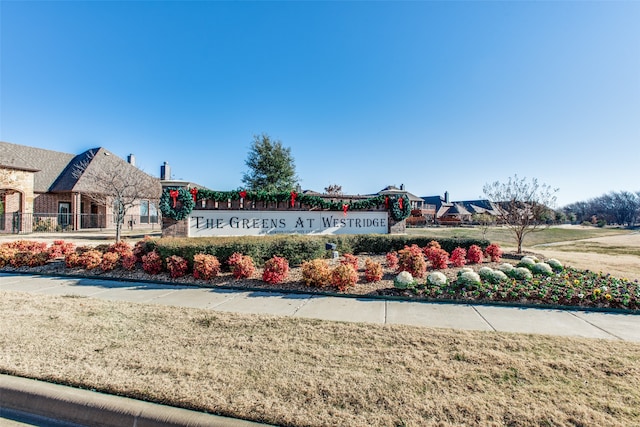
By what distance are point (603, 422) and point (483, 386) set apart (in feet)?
2.47

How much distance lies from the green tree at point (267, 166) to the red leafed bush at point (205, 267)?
17972mm

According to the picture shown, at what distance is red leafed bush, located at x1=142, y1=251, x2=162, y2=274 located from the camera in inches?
273

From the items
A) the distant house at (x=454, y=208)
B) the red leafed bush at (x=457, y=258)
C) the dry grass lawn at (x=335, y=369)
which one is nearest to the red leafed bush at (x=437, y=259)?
the red leafed bush at (x=457, y=258)

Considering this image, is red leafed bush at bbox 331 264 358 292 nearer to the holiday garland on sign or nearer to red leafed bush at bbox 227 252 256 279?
red leafed bush at bbox 227 252 256 279

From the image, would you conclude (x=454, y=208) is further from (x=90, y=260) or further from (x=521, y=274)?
(x=90, y=260)

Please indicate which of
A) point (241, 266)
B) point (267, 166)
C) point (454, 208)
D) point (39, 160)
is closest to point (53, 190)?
point (39, 160)

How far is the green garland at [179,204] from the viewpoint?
914 centimetres

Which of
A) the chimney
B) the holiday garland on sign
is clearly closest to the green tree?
the chimney

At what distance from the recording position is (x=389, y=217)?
36.4ft

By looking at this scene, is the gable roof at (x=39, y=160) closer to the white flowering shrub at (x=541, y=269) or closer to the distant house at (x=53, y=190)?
the distant house at (x=53, y=190)

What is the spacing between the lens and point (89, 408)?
241cm

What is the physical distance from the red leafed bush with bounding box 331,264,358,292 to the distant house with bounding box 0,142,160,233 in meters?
16.7

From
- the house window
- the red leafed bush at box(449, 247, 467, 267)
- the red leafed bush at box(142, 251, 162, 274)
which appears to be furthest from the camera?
the house window

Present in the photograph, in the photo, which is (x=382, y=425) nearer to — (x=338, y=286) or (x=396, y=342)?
(x=396, y=342)
